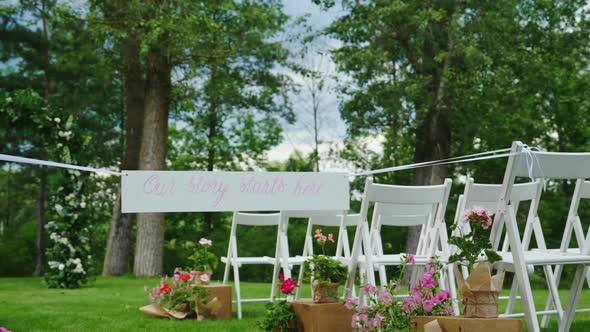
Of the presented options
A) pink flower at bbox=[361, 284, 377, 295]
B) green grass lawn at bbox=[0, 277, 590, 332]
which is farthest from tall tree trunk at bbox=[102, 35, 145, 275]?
pink flower at bbox=[361, 284, 377, 295]

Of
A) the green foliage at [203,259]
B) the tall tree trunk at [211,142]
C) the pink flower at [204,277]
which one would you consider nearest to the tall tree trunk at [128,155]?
the tall tree trunk at [211,142]

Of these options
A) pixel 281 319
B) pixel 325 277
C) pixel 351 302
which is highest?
pixel 325 277

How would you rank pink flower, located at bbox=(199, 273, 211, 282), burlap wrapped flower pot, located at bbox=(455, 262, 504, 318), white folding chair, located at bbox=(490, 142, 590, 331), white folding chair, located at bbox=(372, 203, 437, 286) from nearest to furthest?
burlap wrapped flower pot, located at bbox=(455, 262, 504, 318) < white folding chair, located at bbox=(490, 142, 590, 331) < white folding chair, located at bbox=(372, 203, 437, 286) < pink flower, located at bbox=(199, 273, 211, 282)

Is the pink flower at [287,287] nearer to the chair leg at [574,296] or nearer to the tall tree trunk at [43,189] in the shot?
the chair leg at [574,296]

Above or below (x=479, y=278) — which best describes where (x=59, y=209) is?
above

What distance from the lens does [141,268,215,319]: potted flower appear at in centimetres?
577

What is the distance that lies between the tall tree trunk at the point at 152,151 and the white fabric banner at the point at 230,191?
8585mm

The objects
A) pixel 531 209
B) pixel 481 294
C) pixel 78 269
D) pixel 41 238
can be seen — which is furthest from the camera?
pixel 41 238

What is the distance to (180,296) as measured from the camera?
19.4ft

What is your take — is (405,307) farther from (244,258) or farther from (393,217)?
(244,258)

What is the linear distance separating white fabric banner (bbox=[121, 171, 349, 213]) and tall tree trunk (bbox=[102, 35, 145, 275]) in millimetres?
9340

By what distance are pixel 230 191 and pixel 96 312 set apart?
2.84 m

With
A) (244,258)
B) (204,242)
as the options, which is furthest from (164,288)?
(244,258)

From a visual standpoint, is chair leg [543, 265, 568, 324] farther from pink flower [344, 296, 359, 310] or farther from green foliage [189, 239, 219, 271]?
green foliage [189, 239, 219, 271]
